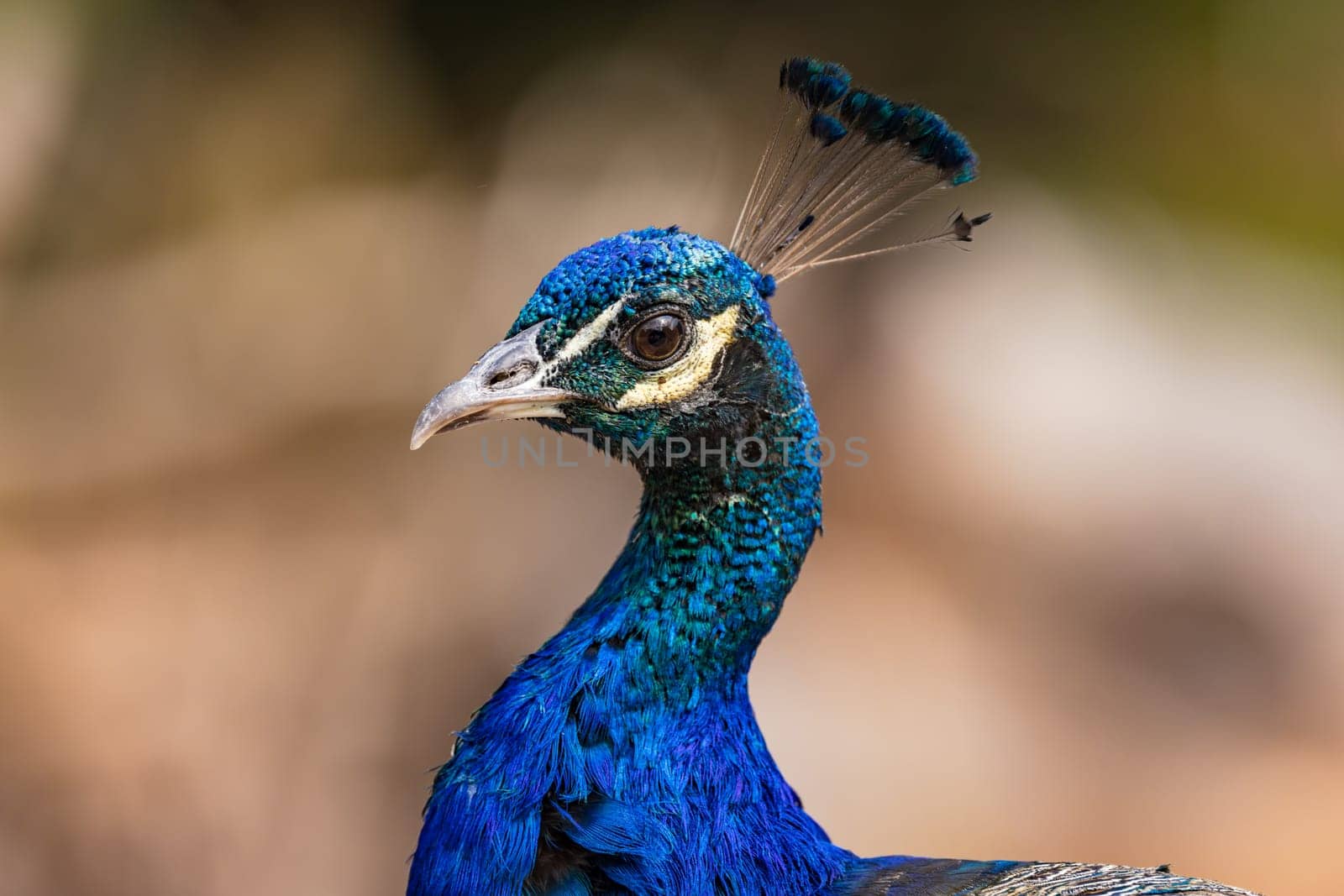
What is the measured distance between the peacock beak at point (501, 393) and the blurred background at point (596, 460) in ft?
6.43

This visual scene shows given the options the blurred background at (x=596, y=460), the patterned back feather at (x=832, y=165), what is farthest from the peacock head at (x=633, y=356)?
the blurred background at (x=596, y=460)

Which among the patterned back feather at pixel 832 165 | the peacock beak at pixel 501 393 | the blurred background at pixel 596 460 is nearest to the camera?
the peacock beak at pixel 501 393

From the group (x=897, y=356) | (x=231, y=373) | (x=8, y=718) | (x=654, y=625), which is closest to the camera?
(x=654, y=625)

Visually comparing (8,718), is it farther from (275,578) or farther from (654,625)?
(654,625)

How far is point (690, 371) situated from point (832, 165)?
0.42 m

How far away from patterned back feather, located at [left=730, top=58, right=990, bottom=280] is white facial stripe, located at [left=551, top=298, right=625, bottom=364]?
30 centimetres

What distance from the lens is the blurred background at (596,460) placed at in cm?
319

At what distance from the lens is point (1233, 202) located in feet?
12.0

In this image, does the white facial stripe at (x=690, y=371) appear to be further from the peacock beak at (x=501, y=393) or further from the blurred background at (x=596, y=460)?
the blurred background at (x=596, y=460)

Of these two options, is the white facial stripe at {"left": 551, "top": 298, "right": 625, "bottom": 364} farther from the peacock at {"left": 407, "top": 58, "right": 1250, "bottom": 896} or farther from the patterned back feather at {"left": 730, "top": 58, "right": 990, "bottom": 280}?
the patterned back feather at {"left": 730, "top": 58, "right": 990, "bottom": 280}

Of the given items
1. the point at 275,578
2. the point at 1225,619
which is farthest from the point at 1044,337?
the point at 275,578

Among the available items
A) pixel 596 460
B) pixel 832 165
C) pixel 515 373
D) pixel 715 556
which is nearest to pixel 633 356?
pixel 515 373

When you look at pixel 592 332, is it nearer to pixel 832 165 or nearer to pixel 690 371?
pixel 690 371

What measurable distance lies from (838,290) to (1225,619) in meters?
1.52
